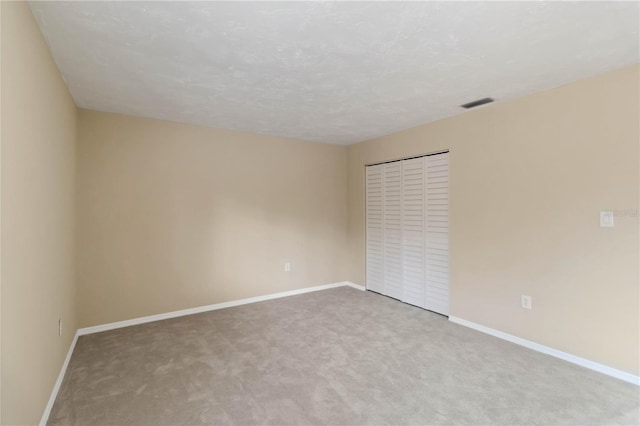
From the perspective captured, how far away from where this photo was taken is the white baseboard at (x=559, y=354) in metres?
2.33

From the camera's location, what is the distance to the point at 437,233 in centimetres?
376

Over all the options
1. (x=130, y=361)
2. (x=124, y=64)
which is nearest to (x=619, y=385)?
(x=130, y=361)

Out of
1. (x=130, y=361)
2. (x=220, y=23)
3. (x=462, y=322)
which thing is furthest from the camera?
(x=462, y=322)

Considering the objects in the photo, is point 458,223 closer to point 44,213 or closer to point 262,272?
point 262,272

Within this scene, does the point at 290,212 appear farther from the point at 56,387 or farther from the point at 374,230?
the point at 56,387

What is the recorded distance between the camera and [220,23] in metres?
1.75

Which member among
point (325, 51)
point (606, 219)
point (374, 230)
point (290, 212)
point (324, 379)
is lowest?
point (324, 379)

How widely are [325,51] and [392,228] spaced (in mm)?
2862

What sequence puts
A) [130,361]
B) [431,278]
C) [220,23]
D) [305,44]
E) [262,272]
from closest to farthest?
[220,23] → [305,44] → [130,361] → [431,278] → [262,272]

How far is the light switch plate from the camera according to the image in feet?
7.89

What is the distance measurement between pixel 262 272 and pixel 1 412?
3139 mm

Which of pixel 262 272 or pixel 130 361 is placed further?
pixel 262 272

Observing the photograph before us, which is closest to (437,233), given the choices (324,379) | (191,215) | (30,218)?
(324,379)

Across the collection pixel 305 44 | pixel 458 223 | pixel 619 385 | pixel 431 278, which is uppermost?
pixel 305 44
